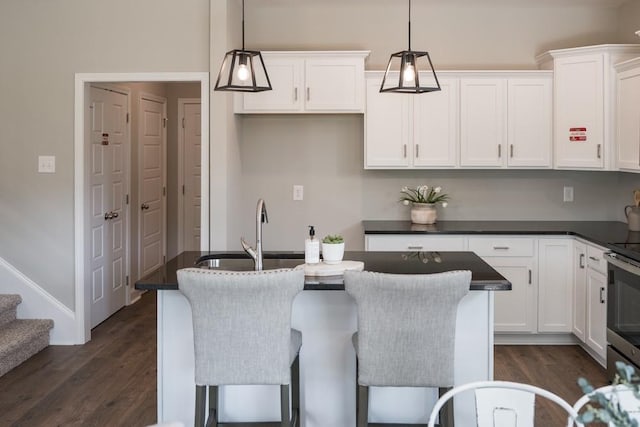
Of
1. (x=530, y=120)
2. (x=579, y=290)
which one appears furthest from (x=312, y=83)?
(x=579, y=290)

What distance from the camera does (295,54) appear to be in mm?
5117

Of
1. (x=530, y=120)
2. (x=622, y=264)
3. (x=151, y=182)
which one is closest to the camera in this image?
(x=622, y=264)

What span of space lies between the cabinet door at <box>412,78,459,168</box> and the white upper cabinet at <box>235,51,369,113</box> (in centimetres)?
47

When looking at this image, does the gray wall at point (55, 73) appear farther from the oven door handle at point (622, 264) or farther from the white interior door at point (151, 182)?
the oven door handle at point (622, 264)

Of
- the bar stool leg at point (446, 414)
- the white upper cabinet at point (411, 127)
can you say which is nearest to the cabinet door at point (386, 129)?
the white upper cabinet at point (411, 127)

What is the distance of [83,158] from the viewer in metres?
4.98

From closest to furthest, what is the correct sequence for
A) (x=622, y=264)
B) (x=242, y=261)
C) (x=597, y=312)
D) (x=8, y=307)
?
(x=242, y=261) → (x=622, y=264) → (x=597, y=312) → (x=8, y=307)

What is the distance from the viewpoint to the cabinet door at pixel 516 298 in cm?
490

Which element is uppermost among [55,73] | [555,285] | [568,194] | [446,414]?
[55,73]

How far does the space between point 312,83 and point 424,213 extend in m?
1.34

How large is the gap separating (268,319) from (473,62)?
3531mm

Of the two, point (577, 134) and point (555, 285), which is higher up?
point (577, 134)

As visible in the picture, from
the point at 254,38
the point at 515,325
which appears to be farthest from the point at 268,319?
the point at 254,38

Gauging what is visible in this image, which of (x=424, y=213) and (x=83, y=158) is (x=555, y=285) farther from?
(x=83, y=158)
